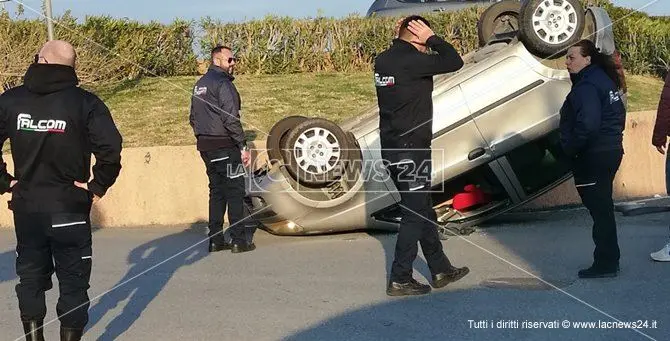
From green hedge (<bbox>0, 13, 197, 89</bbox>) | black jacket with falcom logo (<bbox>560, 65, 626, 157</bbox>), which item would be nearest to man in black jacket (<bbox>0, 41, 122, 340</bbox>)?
black jacket with falcom logo (<bbox>560, 65, 626, 157</bbox>)

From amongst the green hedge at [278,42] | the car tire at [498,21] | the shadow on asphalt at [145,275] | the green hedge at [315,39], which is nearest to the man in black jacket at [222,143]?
the shadow on asphalt at [145,275]

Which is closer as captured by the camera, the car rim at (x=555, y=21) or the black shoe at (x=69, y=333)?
the black shoe at (x=69, y=333)

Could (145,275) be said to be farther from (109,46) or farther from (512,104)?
(109,46)

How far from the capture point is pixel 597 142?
6.22 meters

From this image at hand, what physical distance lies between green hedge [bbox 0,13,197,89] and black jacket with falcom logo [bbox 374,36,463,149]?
1004 cm

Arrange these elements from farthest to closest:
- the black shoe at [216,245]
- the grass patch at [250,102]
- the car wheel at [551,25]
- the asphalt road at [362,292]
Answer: the grass patch at [250,102] < the black shoe at [216,245] < the car wheel at [551,25] < the asphalt road at [362,292]

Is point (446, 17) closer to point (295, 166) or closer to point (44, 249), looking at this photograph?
point (295, 166)

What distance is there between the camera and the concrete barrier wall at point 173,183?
10.3 metres

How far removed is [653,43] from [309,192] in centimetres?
1060

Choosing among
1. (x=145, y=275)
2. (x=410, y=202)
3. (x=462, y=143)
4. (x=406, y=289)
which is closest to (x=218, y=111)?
(x=145, y=275)

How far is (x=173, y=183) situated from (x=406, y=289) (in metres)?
5.07

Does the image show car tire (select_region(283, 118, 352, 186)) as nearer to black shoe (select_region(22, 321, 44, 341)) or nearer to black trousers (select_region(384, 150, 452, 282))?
black trousers (select_region(384, 150, 452, 282))

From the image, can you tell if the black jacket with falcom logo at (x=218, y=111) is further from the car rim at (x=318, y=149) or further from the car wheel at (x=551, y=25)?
the car wheel at (x=551, y=25)

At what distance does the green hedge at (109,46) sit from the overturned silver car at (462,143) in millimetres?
7746
